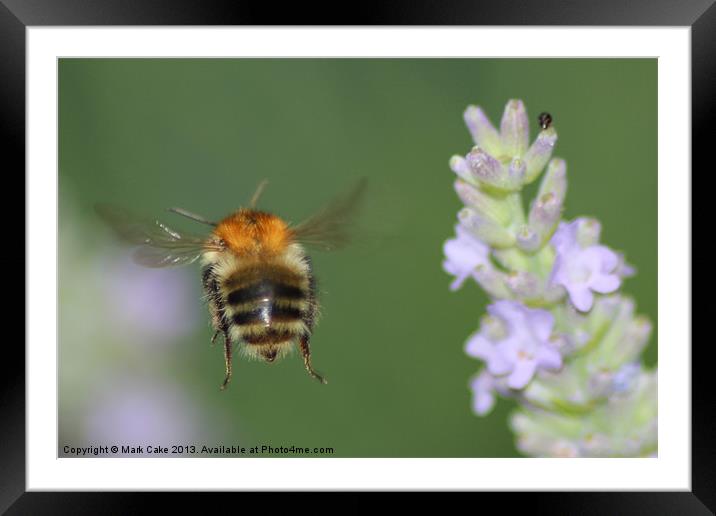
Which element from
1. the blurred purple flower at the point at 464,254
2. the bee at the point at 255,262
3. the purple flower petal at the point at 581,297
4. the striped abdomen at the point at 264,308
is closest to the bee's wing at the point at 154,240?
the bee at the point at 255,262

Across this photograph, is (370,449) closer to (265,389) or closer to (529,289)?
(265,389)

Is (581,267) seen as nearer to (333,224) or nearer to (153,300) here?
(333,224)

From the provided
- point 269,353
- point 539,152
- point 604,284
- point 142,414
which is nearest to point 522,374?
point 604,284

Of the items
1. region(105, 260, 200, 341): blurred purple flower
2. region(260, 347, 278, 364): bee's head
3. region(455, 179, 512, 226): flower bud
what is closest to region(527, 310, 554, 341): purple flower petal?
region(455, 179, 512, 226): flower bud

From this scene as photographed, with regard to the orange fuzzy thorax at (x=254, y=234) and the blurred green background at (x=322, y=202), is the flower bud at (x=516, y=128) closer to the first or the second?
the orange fuzzy thorax at (x=254, y=234)

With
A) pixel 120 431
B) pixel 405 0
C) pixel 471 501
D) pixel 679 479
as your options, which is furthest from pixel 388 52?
pixel 120 431

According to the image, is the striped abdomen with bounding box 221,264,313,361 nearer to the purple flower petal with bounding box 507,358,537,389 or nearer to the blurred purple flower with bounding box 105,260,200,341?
the purple flower petal with bounding box 507,358,537,389
